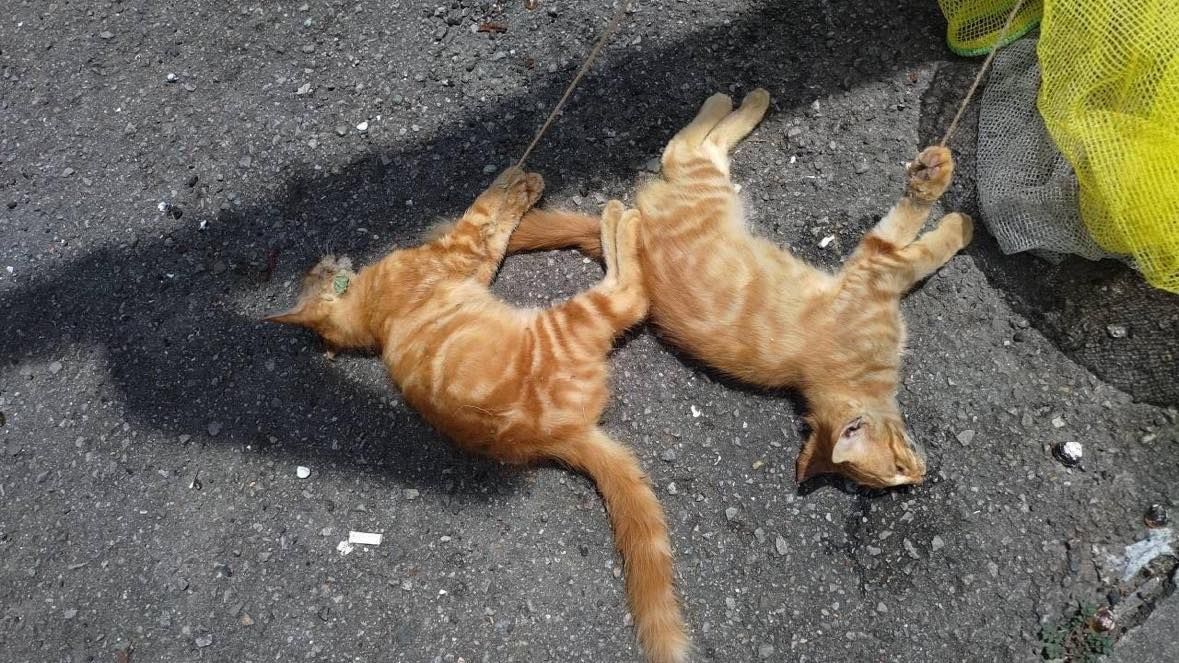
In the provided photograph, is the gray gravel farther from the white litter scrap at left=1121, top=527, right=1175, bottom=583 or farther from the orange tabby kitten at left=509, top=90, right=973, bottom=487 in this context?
the orange tabby kitten at left=509, top=90, right=973, bottom=487

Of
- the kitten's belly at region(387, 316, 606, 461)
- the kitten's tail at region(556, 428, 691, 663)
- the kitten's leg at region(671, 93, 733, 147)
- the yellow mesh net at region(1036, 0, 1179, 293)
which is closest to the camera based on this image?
the yellow mesh net at region(1036, 0, 1179, 293)

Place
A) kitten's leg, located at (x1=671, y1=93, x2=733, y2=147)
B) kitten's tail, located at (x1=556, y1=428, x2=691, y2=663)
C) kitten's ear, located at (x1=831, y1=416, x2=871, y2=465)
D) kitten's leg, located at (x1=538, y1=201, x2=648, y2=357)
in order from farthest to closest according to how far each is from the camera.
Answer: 1. kitten's leg, located at (x1=671, y1=93, x2=733, y2=147)
2. kitten's leg, located at (x1=538, y1=201, x2=648, y2=357)
3. kitten's tail, located at (x1=556, y1=428, x2=691, y2=663)
4. kitten's ear, located at (x1=831, y1=416, x2=871, y2=465)

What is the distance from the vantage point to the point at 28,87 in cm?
387

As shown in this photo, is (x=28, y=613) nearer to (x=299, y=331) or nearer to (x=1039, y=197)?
(x=299, y=331)

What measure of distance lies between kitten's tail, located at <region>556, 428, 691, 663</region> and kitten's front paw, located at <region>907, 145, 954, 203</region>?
1.50 m

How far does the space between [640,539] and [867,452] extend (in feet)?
2.88

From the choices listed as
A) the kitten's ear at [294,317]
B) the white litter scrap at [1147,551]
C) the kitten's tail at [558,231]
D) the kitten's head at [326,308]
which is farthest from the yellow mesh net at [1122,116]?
the kitten's ear at [294,317]

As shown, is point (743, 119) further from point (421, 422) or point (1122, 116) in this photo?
point (421, 422)

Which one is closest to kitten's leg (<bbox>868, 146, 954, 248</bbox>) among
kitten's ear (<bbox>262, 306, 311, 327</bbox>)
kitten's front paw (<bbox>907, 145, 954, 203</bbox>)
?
kitten's front paw (<bbox>907, 145, 954, 203</bbox>)

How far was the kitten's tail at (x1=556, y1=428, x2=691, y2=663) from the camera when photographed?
2600 mm

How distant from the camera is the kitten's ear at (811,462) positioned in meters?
2.67

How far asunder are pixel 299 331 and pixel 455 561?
1274 mm

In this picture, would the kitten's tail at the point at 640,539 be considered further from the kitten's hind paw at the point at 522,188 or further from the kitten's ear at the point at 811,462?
the kitten's hind paw at the point at 522,188

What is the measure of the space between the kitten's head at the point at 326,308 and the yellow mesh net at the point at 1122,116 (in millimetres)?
2765
